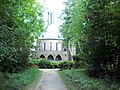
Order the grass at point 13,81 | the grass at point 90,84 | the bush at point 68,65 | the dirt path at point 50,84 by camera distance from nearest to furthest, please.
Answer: the grass at point 13,81, the grass at point 90,84, the dirt path at point 50,84, the bush at point 68,65

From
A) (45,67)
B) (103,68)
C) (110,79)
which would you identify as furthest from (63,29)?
(110,79)

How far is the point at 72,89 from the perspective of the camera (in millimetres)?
13008

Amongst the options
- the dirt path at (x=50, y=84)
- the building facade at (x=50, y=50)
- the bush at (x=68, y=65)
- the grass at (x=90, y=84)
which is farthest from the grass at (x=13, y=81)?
the building facade at (x=50, y=50)

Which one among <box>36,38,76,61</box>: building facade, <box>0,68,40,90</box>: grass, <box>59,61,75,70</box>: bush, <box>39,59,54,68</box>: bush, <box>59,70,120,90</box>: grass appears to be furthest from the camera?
<box>36,38,76,61</box>: building facade

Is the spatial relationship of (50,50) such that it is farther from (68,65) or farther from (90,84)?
(90,84)

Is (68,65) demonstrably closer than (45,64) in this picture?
Yes

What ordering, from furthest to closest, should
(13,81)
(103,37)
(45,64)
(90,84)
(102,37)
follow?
(45,64) → (102,37) → (103,37) → (13,81) → (90,84)

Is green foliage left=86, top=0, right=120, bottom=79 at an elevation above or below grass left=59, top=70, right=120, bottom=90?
above

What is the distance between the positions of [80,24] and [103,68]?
6653mm

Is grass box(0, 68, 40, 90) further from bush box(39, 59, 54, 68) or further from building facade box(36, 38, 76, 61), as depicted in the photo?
building facade box(36, 38, 76, 61)

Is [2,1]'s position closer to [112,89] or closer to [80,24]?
[112,89]

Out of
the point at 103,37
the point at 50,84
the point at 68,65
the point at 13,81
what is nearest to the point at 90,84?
the point at 103,37

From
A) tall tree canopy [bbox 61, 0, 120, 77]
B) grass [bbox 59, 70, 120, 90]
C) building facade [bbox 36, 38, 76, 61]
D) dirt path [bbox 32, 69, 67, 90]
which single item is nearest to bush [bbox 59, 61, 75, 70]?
tall tree canopy [bbox 61, 0, 120, 77]

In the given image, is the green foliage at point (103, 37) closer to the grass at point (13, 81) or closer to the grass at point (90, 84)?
the grass at point (90, 84)
